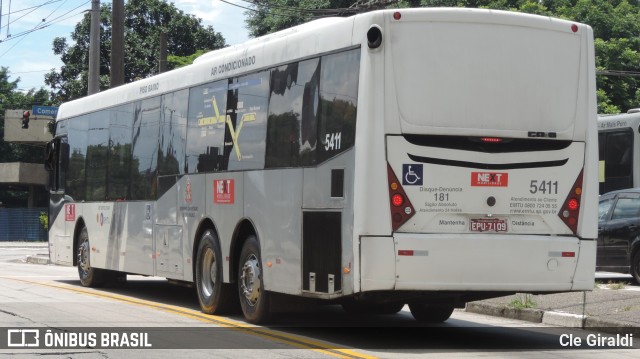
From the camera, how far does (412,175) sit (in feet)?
35.7

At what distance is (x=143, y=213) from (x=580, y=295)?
675cm

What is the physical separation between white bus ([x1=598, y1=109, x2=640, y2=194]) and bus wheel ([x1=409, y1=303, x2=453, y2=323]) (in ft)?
46.2

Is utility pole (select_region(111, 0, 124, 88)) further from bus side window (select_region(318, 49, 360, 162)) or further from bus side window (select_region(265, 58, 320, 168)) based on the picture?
bus side window (select_region(318, 49, 360, 162))

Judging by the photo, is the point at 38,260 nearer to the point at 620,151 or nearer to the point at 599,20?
the point at 620,151

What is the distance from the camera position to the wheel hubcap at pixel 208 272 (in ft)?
47.8

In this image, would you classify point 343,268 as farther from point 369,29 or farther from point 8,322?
point 8,322

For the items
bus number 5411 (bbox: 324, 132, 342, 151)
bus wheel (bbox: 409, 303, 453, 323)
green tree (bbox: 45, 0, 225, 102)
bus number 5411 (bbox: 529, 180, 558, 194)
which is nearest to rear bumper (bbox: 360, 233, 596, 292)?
bus number 5411 (bbox: 529, 180, 558, 194)

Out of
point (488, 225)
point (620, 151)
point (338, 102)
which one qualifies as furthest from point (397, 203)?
point (620, 151)

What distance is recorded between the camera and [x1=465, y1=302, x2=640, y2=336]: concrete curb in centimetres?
1337

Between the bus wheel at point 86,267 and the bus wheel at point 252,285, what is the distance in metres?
6.86

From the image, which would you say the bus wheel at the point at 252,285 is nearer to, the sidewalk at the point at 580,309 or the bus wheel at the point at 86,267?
the sidewalk at the point at 580,309

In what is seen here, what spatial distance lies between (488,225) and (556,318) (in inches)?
154

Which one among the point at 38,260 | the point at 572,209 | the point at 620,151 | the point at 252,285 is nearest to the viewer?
the point at 572,209

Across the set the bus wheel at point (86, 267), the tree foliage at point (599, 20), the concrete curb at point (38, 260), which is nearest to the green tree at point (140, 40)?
the tree foliage at point (599, 20)
